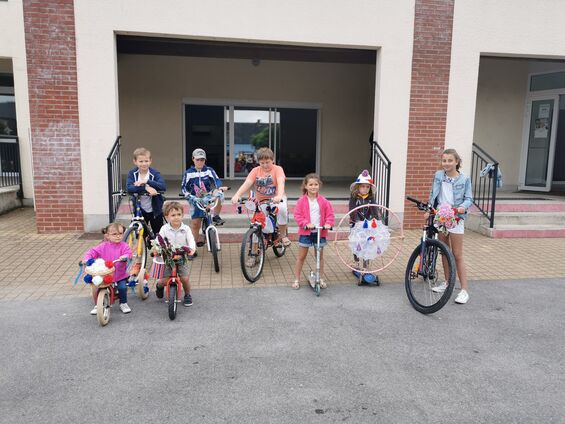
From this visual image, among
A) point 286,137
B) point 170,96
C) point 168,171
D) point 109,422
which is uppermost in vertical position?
point 170,96

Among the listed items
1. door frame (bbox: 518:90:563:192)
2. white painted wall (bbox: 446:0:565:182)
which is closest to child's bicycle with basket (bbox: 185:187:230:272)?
white painted wall (bbox: 446:0:565:182)

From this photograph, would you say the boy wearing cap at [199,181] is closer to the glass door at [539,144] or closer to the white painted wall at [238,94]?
the white painted wall at [238,94]

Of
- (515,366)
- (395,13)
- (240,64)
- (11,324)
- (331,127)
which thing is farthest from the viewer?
(331,127)

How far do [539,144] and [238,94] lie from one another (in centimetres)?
768

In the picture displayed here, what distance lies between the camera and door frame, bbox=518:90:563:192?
10797 mm

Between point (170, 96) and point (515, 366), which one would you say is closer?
point (515, 366)

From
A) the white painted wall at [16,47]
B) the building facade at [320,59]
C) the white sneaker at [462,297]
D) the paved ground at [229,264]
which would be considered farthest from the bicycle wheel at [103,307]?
the white painted wall at [16,47]

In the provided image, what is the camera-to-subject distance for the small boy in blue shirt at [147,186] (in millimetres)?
5363

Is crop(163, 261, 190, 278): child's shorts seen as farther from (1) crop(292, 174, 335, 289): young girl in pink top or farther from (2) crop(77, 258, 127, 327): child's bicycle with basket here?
(1) crop(292, 174, 335, 289): young girl in pink top

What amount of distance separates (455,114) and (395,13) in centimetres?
214

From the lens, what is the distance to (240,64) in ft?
39.8

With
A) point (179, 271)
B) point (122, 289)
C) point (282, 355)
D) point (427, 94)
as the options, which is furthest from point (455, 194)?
point (427, 94)

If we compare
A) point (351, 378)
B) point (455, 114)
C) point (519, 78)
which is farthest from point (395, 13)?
point (351, 378)

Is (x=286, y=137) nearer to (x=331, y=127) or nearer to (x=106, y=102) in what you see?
(x=331, y=127)
